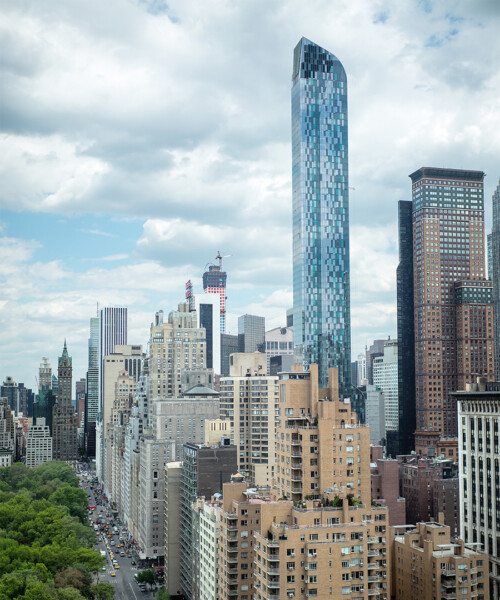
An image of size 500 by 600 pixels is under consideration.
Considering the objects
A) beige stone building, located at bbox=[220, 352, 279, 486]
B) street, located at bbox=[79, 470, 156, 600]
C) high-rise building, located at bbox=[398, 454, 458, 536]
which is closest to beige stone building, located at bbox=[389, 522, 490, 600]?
street, located at bbox=[79, 470, 156, 600]

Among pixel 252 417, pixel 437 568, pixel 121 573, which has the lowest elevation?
pixel 121 573

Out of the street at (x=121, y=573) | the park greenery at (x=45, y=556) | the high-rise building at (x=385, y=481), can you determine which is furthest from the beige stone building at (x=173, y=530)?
the high-rise building at (x=385, y=481)

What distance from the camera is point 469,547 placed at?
315 ft

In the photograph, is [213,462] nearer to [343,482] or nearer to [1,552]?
[1,552]

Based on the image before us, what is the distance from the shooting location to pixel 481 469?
351 ft

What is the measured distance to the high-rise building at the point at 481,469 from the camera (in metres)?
103

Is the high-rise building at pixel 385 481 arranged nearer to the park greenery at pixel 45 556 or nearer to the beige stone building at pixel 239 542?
the park greenery at pixel 45 556

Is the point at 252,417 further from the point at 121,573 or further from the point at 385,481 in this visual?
the point at 121,573

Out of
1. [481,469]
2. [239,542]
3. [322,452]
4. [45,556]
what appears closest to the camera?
[322,452]

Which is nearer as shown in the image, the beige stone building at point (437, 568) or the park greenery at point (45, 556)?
the beige stone building at point (437, 568)

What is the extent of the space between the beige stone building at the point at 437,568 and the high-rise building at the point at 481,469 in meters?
A: 14.2

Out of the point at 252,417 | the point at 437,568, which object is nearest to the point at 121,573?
the point at 252,417

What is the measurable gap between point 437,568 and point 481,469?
88.8ft

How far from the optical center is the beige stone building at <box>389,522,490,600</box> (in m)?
82.6
